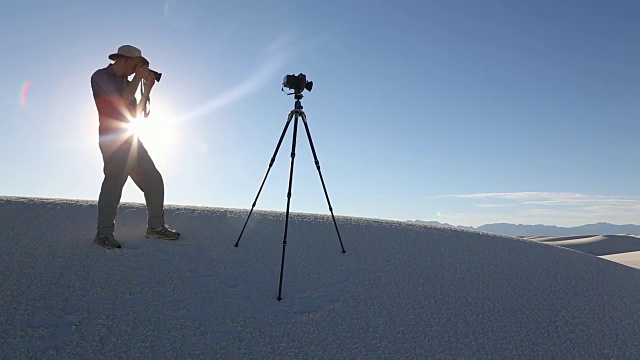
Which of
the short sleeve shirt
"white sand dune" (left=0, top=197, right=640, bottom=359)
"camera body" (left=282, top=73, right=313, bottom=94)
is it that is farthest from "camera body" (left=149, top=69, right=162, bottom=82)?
"white sand dune" (left=0, top=197, right=640, bottom=359)

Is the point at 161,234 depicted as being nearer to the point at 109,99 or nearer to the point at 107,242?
the point at 107,242

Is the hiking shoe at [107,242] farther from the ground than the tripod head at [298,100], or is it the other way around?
the tripod head at [298,100]

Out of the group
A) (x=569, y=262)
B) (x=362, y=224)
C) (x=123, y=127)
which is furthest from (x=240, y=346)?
(x=569, y=262)

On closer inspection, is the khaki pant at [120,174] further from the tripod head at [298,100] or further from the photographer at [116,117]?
the tripod head at [298,100]

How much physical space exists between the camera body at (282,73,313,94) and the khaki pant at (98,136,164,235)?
6.57ft

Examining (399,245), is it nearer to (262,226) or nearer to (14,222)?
(262,226)

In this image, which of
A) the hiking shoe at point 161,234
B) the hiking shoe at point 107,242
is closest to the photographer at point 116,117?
the hiking shoe at point 107,242

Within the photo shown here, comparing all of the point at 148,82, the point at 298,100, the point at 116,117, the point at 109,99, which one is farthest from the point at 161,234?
the point at 298,100

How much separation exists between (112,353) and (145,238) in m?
2.36

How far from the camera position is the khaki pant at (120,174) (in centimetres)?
466

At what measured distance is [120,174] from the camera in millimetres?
4715

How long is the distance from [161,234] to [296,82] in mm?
2676

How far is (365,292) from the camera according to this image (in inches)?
176

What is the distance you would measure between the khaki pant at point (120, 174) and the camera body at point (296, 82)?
6.57 feet
